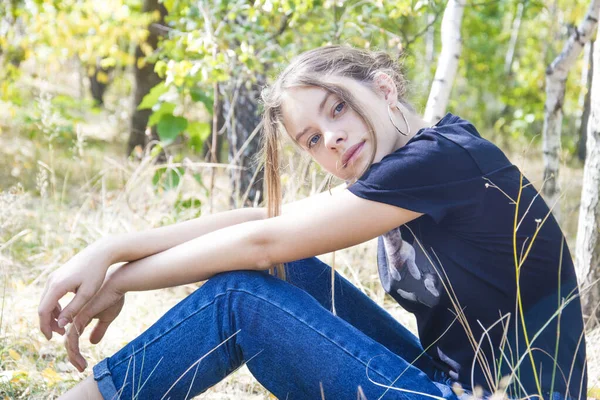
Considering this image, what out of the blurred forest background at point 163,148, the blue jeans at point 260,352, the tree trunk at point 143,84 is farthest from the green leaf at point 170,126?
the tree trunk at point 143,84

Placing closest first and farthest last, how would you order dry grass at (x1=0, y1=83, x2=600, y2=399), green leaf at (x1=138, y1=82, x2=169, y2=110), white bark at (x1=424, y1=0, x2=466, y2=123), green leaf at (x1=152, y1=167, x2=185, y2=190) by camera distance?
dry grass at (x1=0, y1=83, x2=600, y2=399) < white bark at (x1=424, y1=0, x2=466, y2=123) < green leaf at (x1=152, y1=167, x2=185, y2=190) < green leaf at (x1=138, y1=82, x2=169, y2=110)

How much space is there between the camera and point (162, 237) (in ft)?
5.38

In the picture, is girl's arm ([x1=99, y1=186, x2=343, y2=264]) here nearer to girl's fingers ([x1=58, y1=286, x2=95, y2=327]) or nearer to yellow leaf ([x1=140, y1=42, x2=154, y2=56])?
girl's fingers ([x1=58, y1=286, x2=95, y2=327])

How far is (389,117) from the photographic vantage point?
1.58m

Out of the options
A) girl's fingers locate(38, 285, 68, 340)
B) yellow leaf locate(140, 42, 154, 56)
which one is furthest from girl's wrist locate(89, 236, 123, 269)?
yellow leaf locate(140, 42, 154, 56)

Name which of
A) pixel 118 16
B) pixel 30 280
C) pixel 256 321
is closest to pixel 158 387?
pixel 256 321

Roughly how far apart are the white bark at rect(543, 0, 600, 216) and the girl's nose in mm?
1323

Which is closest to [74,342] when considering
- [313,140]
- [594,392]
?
[313,140]

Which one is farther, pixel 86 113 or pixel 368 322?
pixel 86 113

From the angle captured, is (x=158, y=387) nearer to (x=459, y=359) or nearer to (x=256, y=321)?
(x=256, y=321)

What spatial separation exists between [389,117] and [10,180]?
14.2 ft

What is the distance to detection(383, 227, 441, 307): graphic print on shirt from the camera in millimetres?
1512

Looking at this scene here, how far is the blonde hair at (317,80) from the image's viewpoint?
1.56 meters

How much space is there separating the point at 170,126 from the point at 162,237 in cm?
185
